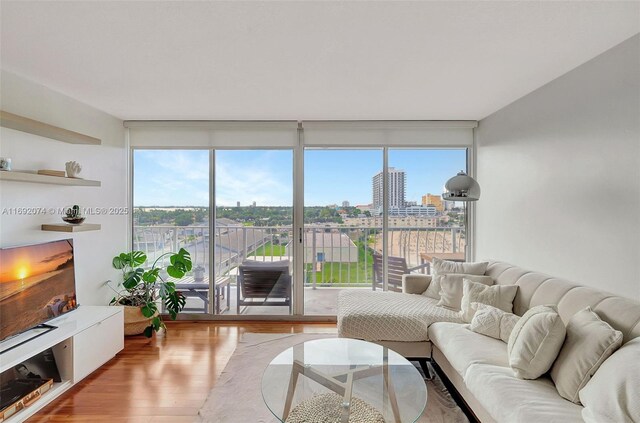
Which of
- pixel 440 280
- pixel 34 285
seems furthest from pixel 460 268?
pixel 34 285

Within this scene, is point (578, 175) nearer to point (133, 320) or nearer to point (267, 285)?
point (267, 285)

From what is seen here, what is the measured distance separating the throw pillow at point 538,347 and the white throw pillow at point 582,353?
5 cm

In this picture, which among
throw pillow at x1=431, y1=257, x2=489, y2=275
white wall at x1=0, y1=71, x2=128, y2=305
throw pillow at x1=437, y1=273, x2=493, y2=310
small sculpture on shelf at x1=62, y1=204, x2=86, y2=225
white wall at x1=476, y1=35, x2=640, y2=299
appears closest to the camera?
white wall at x1=476, y1=35, x2=640, y2=299

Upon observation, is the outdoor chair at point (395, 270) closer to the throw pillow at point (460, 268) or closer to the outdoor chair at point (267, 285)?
the throw pillow at point (460, 268)

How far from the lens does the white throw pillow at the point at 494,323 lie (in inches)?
79.7

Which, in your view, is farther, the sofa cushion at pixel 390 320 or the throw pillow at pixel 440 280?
the throw pillow at pixel 440 280

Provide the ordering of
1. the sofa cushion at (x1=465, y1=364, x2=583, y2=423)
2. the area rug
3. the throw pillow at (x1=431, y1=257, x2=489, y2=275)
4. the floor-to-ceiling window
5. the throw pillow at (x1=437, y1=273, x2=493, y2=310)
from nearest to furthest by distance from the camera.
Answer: the sofa cushion at (x1=465, y1=364, x2=583, y2=423)
the area rug
the throw pillow at (x1=437, y1=273, x2=493, y2=310)
the throw pillow at (x1=431, y1=257, x2=489, y2=275)
the floor-to-ceiling window

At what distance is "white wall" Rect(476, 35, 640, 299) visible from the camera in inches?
69.5

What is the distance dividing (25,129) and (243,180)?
6.32 ft

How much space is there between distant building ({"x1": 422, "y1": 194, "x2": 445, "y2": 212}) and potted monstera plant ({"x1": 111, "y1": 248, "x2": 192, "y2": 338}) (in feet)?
9.58

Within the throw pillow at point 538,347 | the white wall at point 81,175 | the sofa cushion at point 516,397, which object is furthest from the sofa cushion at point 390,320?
the white wall at point 81,175

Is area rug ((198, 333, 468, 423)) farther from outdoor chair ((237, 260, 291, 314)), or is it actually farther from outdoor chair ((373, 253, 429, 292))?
outdoor chair ((373, 253, 429, 292))

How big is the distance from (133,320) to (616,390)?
371 centimetres

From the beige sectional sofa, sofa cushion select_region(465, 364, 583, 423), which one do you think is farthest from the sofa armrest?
sofa cushion select_region(465, 364, 583, 423)
